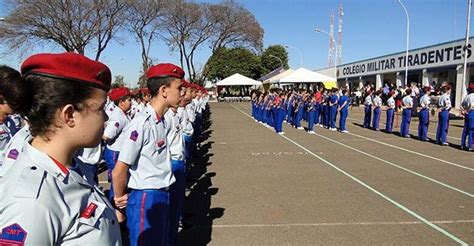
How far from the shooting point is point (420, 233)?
17.0 feet

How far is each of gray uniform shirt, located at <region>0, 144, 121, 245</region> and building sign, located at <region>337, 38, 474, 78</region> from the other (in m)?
27.6

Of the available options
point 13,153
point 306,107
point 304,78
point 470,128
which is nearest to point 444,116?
point 470,128

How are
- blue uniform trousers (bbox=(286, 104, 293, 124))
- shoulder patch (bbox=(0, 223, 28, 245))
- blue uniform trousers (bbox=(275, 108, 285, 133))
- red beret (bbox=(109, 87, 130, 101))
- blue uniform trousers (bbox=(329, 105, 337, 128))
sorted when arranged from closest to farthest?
1. shoulder patch (bbox=(0, 223, 28, 245))
2. red beret (bbox=(109, 87, 130, 101))
3. blue uniform trousers (bbox=(275, 108, 285, 133))
4. blue uniform trousers (bbox=(329, 105, 337, 128))
5. blue uniform trousers (bbox=(286, 104, 293, 124))

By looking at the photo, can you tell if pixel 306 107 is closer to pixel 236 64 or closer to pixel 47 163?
pixel 47 163

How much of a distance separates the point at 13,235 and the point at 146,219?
202 centimetres

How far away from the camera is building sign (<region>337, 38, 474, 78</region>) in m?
28.4

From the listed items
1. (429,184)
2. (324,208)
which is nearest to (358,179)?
(429,184)

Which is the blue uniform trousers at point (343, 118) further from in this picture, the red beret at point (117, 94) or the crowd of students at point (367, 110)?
the red beret at point (117, 94)

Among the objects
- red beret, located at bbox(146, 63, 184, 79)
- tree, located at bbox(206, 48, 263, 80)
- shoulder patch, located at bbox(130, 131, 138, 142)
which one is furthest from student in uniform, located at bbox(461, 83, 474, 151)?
tree, located at bbox(206, 48, 263, 80)

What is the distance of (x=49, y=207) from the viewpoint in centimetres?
129

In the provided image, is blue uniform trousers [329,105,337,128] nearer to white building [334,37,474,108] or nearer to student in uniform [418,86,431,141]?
student in uniform [418,86,431,141]

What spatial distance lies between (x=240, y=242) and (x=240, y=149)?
315 inches

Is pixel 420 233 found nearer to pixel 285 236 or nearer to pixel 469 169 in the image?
pixel 285 236

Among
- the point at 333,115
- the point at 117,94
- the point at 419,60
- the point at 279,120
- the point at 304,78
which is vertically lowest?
the point at 279,120
